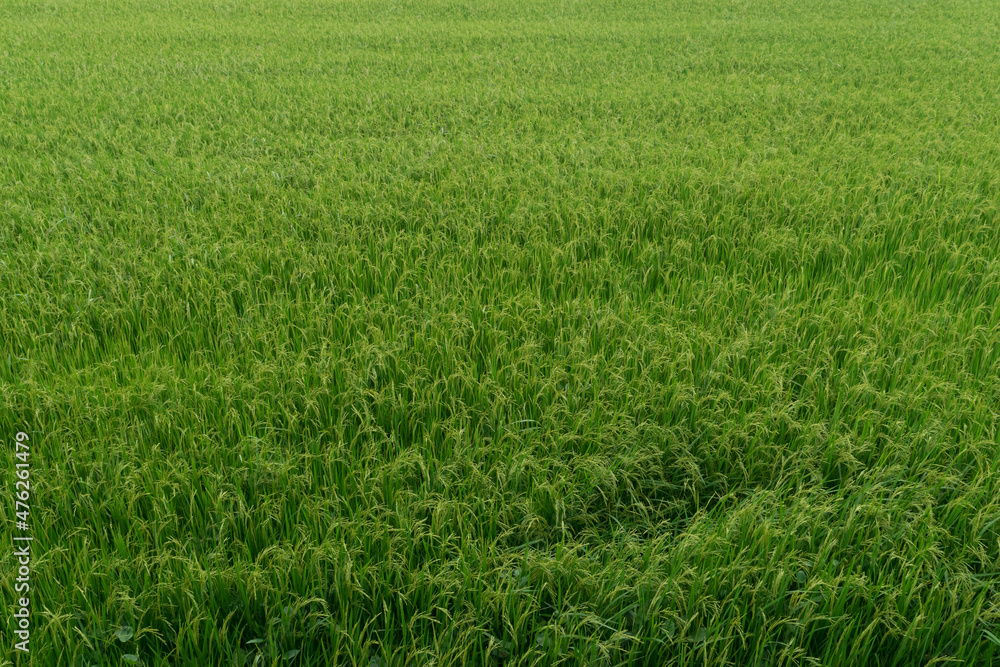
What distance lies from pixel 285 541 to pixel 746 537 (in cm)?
138

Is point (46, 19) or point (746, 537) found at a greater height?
point (46, 19)

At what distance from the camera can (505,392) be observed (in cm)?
266

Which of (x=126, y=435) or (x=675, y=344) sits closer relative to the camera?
(x=126, y=435)

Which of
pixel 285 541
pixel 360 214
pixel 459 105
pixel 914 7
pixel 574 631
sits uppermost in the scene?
pixel 914 7

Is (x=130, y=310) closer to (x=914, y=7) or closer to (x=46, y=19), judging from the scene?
(x=46, y=19)

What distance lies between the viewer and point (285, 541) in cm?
186

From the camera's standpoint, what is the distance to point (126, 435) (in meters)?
2.41

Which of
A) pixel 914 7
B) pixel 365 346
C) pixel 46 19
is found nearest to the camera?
pixel 365 346

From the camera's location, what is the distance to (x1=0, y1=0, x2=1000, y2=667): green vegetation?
1.79m

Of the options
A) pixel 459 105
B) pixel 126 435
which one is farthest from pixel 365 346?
pixel 459 105

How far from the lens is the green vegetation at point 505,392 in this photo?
1.79 meters

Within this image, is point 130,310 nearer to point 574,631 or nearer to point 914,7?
point 574,631

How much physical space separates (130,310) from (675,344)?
2.71m

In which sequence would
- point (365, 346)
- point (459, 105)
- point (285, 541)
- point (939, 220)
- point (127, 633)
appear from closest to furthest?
point (127, 633) → point (285, 541) → point (365, 346) → point (939, 220) → point (459, 105)
